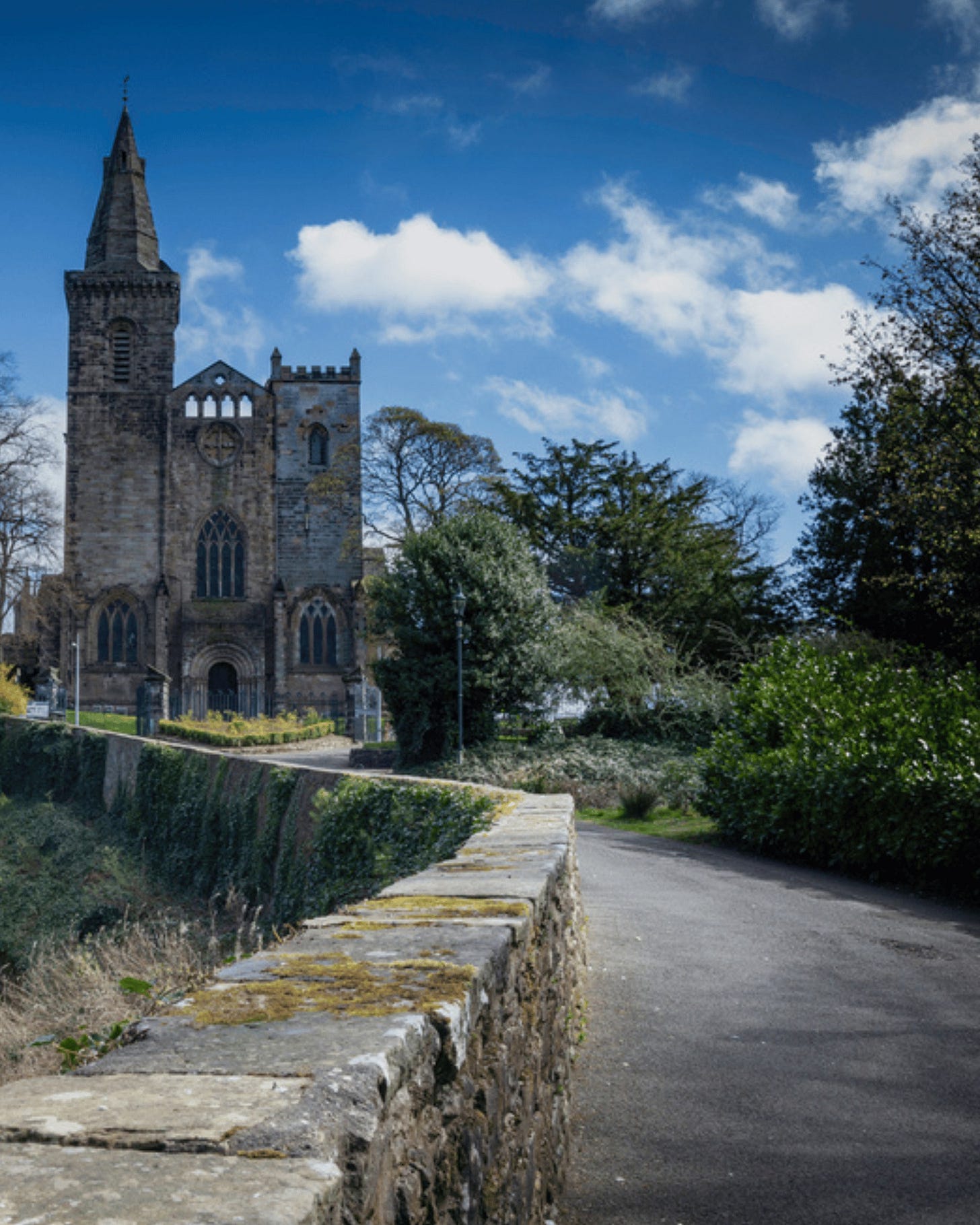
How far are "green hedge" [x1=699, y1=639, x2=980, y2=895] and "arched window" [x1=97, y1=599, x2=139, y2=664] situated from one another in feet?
122

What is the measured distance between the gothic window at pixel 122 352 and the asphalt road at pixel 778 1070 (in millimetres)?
47760

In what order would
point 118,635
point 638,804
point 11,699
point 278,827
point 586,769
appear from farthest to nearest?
point 118,635, point 11,699, point 586,769, point 638,804, point 278,827

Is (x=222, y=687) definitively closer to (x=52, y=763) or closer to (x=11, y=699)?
(x=11, y=699)

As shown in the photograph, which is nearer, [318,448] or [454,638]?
[454,638]

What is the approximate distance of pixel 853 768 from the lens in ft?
44.4

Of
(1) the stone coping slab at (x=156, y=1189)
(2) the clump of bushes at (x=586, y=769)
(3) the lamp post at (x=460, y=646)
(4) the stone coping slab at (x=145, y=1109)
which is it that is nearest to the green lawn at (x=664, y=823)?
(2) the clump of bushes at (x=586, y=769)

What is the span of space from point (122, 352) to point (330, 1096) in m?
55.0

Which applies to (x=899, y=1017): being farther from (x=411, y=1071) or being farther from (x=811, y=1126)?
(x=411, y=1071)

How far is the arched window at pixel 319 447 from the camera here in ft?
170

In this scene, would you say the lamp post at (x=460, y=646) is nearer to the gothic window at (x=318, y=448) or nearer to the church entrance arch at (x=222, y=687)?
the church entrance arch at (x=222, y=687)

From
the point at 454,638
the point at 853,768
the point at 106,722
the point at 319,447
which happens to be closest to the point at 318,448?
the point at 319,447

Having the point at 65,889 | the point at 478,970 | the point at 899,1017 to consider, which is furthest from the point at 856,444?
the point at 478,970

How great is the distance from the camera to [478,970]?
9.39 feet

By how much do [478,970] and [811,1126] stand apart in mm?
3212
